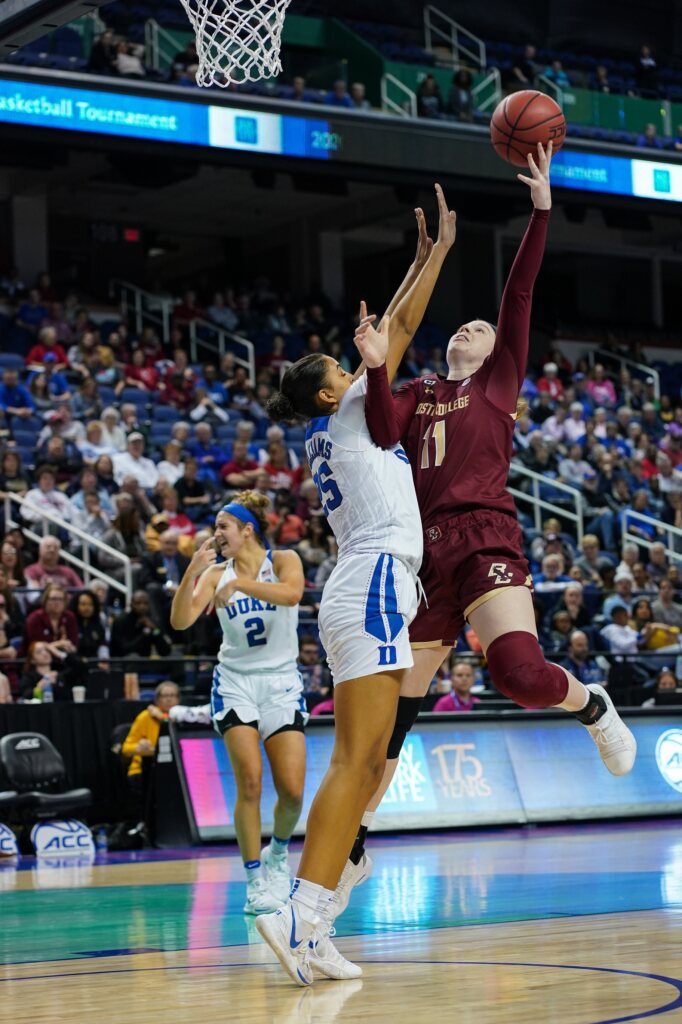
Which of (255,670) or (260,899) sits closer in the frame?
(260,899)

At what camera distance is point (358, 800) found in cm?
502

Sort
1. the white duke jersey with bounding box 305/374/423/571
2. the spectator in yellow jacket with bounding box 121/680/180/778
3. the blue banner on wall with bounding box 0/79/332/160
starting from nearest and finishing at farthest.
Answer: the white duke jersey with bounding box 305/374/423/571 → the spectator in yellow jacket with bounding box 121/680/180/778 → the blue banner on wall with bounding box 0/79/332/160

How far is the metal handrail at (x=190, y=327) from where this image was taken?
80.7 feet

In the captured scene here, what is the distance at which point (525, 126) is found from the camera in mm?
6422

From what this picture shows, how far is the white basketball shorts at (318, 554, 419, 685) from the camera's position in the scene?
506 cm

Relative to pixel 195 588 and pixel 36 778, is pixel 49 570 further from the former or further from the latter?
pixel 195 588

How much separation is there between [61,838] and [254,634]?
4.76m

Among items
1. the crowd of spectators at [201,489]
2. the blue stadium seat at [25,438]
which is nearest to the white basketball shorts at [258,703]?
the crowd of spectators at [201,489]

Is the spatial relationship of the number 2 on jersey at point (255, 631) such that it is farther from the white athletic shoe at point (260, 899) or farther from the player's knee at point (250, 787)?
the white athletic shoe at point (260, 899)

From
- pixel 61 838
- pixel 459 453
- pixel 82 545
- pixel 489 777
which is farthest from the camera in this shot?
pixel 82 545

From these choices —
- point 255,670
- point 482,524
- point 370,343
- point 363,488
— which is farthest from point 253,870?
point 370,343

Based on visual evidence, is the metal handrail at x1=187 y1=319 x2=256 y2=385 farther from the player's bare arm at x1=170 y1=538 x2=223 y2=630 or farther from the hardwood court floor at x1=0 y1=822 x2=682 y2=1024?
the player's bare arm at x1=170 y1=538 x2=223 y2=630

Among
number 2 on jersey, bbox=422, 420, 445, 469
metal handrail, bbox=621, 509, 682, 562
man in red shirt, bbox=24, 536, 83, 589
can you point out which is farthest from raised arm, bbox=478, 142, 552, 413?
metal handrail, bbox=621, 509, 682, 562

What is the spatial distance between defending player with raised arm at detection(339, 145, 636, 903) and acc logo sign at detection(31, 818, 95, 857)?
6618 mm
